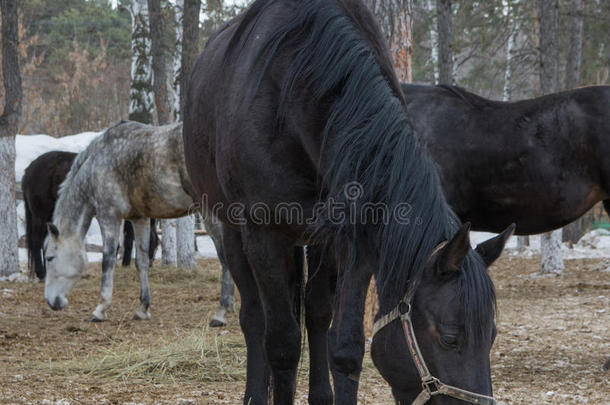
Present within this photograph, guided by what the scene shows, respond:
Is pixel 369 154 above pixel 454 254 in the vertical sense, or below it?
above

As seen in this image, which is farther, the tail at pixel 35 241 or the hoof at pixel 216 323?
the tail at pixel 35 241

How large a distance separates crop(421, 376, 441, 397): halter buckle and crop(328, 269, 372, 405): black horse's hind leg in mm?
316

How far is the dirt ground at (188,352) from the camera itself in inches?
153

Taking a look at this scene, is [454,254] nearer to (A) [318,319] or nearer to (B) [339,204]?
(B) [339,204]

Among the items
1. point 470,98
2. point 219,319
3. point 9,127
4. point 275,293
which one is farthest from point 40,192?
point 275,293

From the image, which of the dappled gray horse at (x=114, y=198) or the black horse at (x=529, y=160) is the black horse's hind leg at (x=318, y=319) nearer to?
the black horse at (x=529, y=160)

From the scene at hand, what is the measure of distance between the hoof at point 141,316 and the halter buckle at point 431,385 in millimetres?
5825

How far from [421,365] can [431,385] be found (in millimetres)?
64

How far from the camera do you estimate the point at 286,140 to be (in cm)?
255

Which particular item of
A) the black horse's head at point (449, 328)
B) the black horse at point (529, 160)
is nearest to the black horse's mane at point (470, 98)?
the black horse at point (529, 160)

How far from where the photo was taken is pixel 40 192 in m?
10.5

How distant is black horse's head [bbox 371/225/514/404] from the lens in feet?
6.30

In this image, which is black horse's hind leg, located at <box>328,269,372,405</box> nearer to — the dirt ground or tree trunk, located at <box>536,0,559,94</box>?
the dirt ground

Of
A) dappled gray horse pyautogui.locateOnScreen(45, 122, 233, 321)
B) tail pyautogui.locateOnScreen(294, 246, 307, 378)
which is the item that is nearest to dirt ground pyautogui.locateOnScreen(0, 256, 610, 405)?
dappled gray horse pyautogui.locateOnScreen(45, 122, 233, 321)
